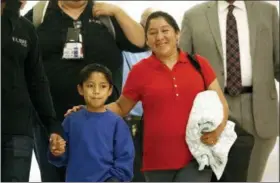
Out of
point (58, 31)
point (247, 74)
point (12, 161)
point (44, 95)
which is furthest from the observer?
point (247, 74)

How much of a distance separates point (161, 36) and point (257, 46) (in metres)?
0.75

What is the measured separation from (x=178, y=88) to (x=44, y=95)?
49 centimetres

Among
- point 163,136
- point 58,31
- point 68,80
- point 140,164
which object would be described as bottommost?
point 140,164

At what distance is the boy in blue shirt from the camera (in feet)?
7.24

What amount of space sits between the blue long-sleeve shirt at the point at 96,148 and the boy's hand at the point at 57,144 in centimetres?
3

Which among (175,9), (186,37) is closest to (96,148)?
(186,37)

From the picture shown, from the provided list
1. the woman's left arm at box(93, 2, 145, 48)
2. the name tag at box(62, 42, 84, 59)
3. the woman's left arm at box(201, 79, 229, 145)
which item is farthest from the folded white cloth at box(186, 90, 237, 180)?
the name tag at box(62, 42, 84, 59)

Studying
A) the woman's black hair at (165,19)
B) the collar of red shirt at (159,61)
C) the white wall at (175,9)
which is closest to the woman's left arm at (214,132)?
the collar of red shirt at (159,61)

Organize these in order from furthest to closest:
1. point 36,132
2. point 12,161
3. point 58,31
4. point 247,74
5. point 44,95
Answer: point 247,74, point 58,31, point 36,132, point 44,95, point 12,161

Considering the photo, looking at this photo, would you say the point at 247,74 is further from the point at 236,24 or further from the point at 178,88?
the point at 178,88

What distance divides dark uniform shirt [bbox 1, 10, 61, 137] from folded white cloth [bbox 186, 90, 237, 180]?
57 cm

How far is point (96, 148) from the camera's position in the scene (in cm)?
221

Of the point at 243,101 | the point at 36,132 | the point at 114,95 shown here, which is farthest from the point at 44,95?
the point at 243,101

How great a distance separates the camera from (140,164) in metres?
2.70
